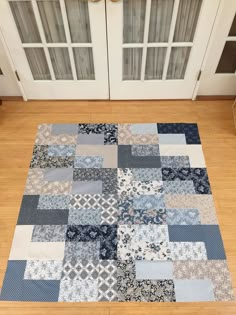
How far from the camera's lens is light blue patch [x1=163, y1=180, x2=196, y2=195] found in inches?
72.0

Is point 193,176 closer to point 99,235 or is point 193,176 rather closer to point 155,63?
point 99,235

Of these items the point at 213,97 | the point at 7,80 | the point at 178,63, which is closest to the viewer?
the point at 178,63

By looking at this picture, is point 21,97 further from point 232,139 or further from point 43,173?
point 232,139

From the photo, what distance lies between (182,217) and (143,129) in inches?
29.4

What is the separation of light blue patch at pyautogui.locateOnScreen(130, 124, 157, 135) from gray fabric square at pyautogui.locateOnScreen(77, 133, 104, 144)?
253 millimetres

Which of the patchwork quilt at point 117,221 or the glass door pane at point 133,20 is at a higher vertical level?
the glass door pane at point 133,20

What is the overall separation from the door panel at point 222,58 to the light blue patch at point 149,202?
3.35ft

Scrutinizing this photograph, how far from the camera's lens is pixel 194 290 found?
1.51 metres

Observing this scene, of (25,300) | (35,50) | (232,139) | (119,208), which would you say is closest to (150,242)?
(119,208)

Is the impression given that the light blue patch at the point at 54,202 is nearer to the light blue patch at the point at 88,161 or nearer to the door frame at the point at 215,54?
the light blue patch at the point at 88,161

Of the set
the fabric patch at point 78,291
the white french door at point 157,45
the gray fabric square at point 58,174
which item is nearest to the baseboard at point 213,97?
the white french door at point 157,45

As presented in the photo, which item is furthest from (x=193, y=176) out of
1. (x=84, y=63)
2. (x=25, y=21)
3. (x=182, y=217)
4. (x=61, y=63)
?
(x=25, y=21)

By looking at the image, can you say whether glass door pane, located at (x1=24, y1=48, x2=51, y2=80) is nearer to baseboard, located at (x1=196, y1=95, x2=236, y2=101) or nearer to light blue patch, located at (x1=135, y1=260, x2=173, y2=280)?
baseboard, located at (x1=196, y1=95, x2=236, y2=101)

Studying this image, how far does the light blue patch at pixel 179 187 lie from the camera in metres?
1.83
